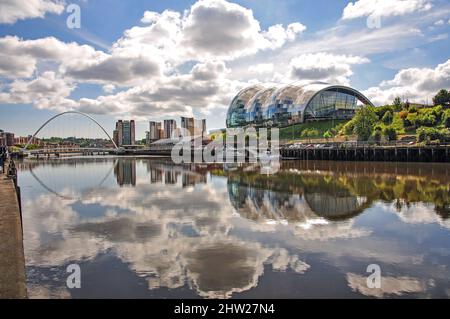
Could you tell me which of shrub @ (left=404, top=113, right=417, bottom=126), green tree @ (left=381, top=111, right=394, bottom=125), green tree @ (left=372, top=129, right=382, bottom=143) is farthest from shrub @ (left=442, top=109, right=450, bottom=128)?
green tree @ (left=381, top=111, right=394, bottom=125)

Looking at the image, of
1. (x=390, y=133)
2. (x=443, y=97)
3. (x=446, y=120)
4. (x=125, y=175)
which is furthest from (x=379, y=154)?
(x=443, y=97)

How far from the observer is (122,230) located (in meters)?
13.9

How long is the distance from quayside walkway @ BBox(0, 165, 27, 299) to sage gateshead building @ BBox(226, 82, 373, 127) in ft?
372

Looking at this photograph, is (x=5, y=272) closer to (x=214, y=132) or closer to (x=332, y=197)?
(x=332, y=197)

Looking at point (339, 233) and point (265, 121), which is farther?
point (265, 121)

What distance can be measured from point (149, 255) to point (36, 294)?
134 inches

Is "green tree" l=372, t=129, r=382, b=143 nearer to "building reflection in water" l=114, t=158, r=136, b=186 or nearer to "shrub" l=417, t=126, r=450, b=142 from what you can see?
"shrub" l=417, t=126, r=450, b=142

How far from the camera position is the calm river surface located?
27.1ft

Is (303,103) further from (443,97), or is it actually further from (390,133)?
(390,133)

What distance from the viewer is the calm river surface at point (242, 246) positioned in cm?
827

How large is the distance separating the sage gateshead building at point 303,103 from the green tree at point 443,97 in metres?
33.6

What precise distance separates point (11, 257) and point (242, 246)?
245 inches
